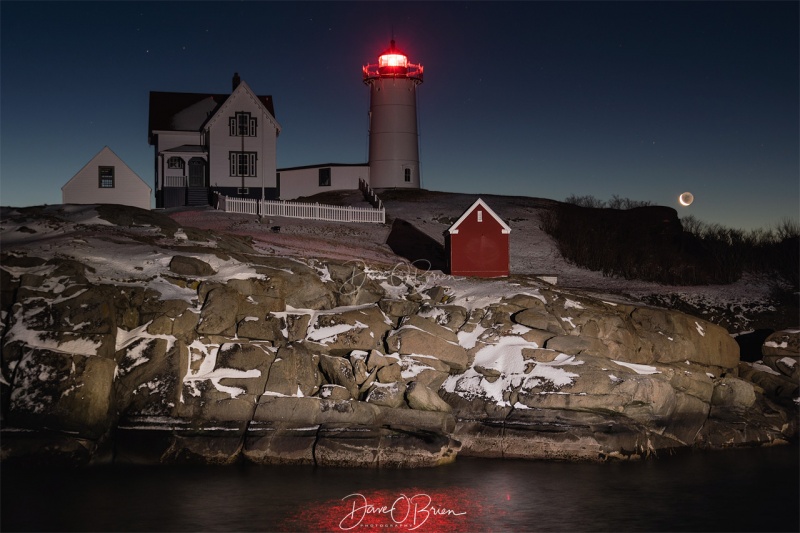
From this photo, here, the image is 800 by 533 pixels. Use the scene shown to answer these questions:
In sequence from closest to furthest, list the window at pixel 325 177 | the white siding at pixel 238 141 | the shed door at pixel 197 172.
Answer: the white siding at pixel 238 141 < the shed door at pixel 197 172 < the window at pixel 325 177

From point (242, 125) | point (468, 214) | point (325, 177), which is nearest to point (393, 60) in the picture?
point (325, 177)

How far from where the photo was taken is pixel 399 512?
65.9 ft

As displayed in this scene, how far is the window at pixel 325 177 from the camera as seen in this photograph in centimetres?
6556

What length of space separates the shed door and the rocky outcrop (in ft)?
79.9

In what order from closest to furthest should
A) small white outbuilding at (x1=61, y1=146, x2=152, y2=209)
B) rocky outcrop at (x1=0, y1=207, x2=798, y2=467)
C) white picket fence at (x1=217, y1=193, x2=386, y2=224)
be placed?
rocky outcrop at (x1=0, y1=207, x2=798, y2=467), white picket fence at (x1=217, y1=193, x2=386, y2=224), small white outbuilding at (x1=61, y1=146, x2=152, y2=209)

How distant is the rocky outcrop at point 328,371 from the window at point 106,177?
724 inches

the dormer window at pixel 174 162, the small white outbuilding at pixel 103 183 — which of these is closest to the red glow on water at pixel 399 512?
the small white outbuilding at pixel 103 183

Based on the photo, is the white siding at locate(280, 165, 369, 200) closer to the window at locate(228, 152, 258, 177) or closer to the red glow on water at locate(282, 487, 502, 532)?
the window at locate(228, 152, 258, 177)

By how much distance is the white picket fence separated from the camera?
47938 millimetres

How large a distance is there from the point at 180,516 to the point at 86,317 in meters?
8.16

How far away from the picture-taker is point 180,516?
19484 millimetres

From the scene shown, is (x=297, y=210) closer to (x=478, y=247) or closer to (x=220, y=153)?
(x=220, y=153)

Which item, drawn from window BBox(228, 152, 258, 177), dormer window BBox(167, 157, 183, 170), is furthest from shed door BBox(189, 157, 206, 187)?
window BBox(228, 152, 258, 177)

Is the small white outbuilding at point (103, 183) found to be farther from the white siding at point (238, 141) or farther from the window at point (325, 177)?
the window at point (325, 177)
